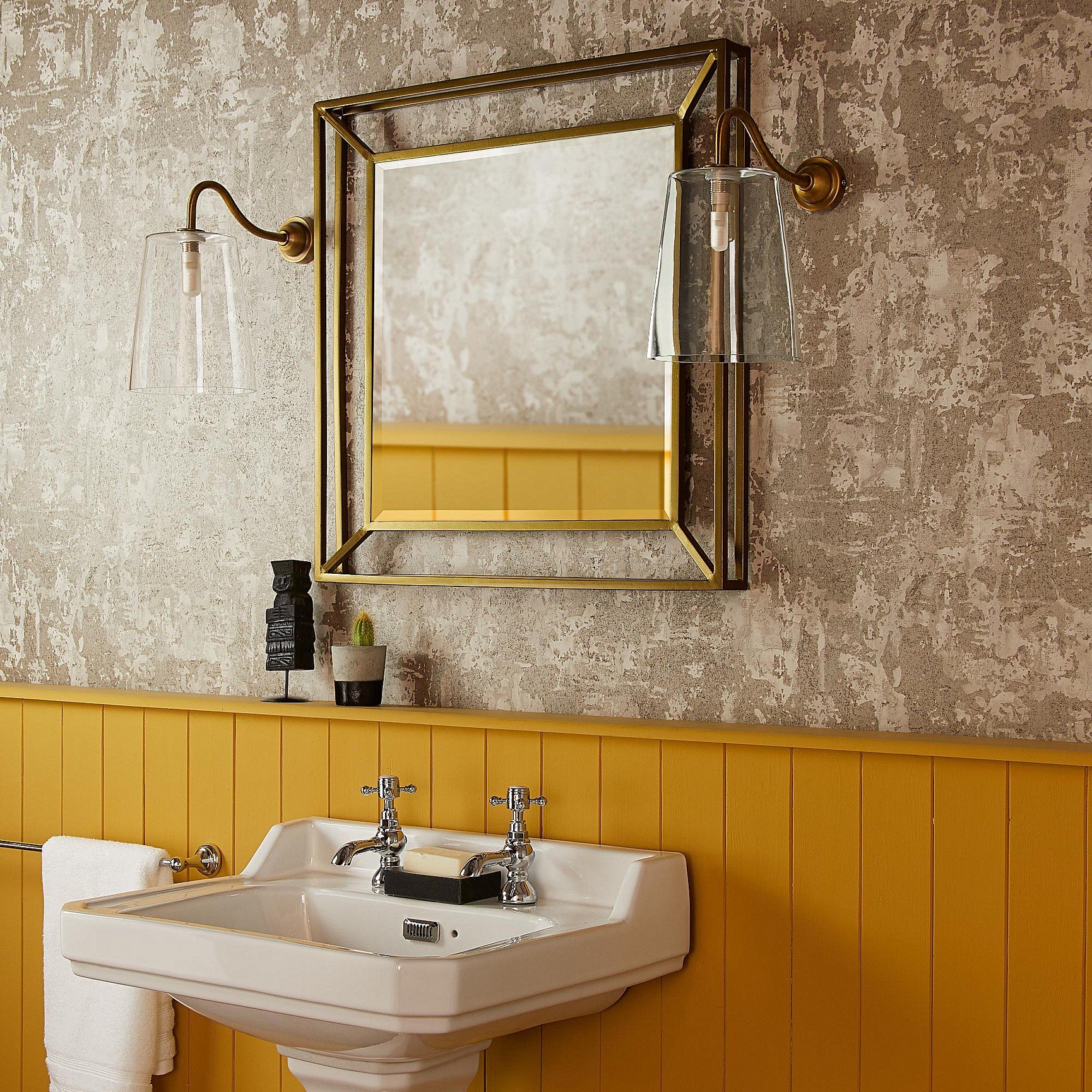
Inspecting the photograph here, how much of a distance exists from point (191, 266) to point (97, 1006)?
117 cm

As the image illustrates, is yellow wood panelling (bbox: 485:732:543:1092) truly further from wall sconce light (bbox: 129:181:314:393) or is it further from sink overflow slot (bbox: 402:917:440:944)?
wall sconce light (bbox: 129:181:314:393)

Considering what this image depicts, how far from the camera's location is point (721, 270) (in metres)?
1.52

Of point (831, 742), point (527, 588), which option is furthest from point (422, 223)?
point (831, 742)

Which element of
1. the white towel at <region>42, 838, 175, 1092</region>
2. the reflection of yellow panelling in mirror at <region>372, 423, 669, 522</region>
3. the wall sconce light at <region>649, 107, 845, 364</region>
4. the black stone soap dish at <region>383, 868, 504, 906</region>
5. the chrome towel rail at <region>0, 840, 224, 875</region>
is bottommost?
the white towel at <region>42, 838, 175, 1092</region>

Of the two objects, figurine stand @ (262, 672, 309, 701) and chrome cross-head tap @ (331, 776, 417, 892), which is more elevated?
figurine stand @ (262, 672, 309, 701)

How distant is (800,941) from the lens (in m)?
1.76

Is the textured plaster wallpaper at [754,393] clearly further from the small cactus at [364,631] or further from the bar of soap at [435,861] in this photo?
the bar of soap at [435,861]

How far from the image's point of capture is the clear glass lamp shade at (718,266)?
4.99 ft

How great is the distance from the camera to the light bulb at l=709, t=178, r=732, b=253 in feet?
4.97

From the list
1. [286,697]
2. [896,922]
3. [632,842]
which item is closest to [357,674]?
[286,697]

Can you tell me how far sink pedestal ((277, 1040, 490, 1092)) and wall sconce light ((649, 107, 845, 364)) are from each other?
90cm

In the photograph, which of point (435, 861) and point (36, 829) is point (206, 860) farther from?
point (435, 861)

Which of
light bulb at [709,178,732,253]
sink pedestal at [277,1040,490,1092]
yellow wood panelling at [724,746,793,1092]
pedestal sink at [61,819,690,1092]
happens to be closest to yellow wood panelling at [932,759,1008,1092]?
yellow wood panelling at [724,746,793,1092]

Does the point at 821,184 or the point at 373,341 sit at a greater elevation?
the point at 821,184
